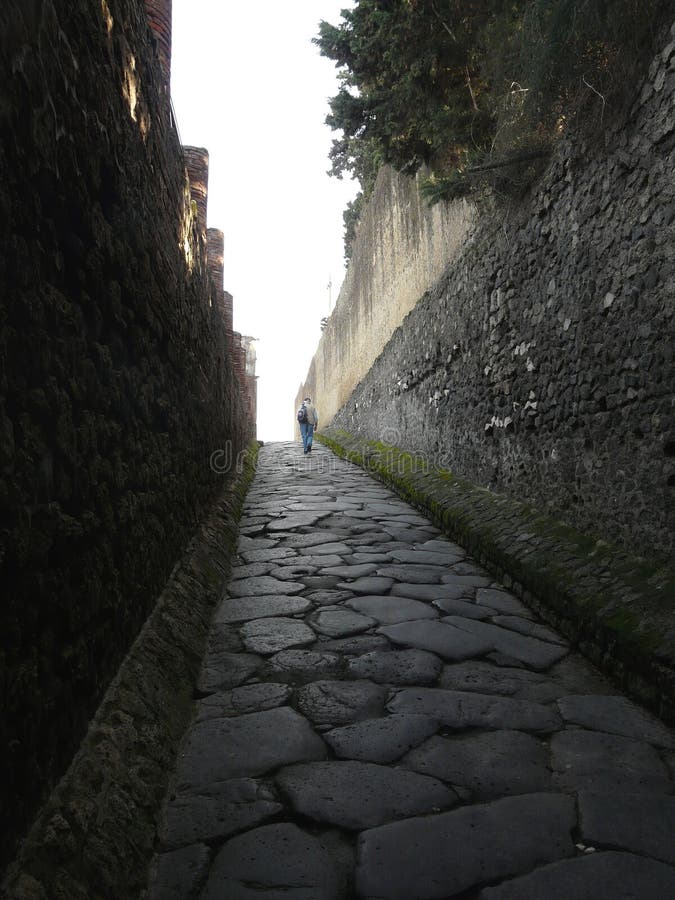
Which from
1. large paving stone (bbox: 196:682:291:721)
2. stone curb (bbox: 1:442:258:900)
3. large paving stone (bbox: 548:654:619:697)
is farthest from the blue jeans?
large paving stone (bbox: 196:682:291:721)

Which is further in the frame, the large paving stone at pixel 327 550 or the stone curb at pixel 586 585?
the large paving stone at pixel 327 550

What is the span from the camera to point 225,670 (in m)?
2.81

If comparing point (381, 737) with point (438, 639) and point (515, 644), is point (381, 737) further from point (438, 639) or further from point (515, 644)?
point (515, 644)

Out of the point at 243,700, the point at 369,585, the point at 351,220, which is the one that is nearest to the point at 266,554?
the point at 369,585

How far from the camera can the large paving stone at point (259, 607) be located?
349 centimetres

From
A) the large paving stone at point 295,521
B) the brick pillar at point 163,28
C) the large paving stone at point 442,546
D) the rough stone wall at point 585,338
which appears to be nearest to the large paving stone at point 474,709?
the rough stone wall at point 585,338

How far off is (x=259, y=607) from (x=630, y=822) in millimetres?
2275

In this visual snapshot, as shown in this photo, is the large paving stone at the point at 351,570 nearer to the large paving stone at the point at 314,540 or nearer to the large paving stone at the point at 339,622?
the large paving stone at the point at 314,540

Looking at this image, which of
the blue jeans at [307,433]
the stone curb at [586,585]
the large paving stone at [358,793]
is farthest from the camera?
the blue jeans at [307,433]

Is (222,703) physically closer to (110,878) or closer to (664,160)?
(110,878)

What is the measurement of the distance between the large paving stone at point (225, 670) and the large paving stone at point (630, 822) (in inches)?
55.8

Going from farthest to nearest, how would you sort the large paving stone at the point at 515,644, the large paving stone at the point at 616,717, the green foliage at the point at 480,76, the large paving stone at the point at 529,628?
the green foliage at the point at 480,76, the large paving stone at the point at 529,628, the large paving stone at the point at 515,644, the large paving stone at the point at 616,717

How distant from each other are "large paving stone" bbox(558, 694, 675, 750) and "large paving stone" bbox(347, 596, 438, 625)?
1.04 m

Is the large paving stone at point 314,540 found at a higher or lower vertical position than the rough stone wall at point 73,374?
lower
